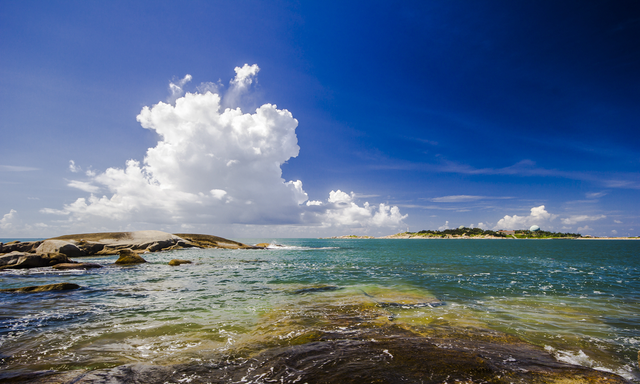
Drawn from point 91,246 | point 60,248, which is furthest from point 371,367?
point 91,246

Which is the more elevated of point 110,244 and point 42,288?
point 42,288

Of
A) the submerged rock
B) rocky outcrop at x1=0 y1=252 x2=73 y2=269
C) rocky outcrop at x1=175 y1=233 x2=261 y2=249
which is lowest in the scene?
rocky outcrop at x1=175 y1=233 x2=261 y2=249

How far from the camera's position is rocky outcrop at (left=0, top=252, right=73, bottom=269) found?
81.8ft

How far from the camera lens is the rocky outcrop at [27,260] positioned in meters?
24.9

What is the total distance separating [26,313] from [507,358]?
692 inches

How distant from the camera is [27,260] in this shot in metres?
25.1

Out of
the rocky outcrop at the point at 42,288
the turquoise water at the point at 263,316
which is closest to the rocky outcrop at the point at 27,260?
the turquoise water at the point at 263,316

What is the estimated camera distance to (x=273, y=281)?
20.2 m

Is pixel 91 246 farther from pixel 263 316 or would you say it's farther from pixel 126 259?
pixel 263 316

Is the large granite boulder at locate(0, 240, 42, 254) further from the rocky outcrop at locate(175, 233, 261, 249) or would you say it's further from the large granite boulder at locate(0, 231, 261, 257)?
the rocky outcrop at locate(175, 233, 261, 249)

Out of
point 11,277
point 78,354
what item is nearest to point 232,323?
point 78,354

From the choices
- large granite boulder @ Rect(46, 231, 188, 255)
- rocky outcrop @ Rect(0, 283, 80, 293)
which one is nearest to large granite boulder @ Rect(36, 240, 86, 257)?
large granite boulder @ Rect(46, 231, 188, 255)

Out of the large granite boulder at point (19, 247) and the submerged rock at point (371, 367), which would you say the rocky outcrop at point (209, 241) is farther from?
the submerged rock at point (371, 367)

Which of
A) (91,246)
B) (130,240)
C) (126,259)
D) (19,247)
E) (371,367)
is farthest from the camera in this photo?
(130,240)
